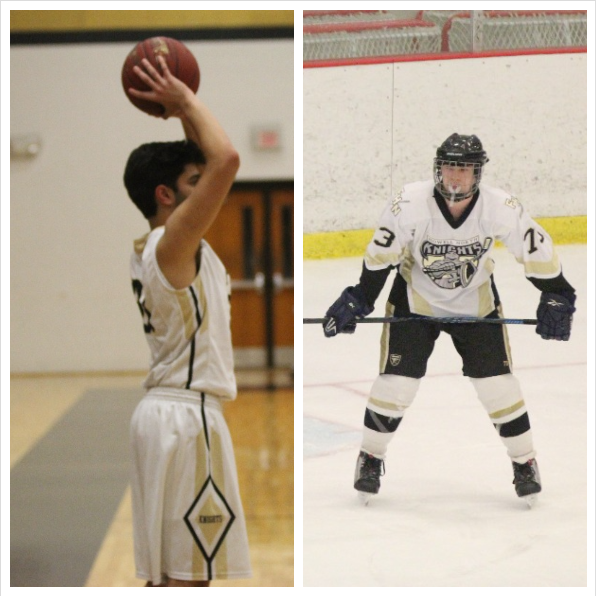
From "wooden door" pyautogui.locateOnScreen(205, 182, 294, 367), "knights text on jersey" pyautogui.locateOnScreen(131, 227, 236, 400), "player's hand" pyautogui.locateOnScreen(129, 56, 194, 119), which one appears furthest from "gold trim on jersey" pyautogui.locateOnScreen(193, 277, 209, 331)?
"wooden door" pyautogui.locateOnScreen(205, 182, 294, 367)

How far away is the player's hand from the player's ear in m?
0.14

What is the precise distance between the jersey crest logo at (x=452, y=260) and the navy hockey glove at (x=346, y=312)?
144mm

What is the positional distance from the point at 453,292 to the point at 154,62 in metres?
0.76

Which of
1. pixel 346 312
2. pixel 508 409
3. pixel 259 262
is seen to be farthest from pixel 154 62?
pixel 259 262

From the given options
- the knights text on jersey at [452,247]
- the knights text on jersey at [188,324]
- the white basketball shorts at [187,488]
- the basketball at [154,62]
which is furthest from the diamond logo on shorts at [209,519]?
the basketball at [154,62]

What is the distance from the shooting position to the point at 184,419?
1679 mm

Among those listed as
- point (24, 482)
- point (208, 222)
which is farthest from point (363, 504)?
point (24, 482)

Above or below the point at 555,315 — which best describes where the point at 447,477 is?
below

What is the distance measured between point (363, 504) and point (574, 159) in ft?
2.78

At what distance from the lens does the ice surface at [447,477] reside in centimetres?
179

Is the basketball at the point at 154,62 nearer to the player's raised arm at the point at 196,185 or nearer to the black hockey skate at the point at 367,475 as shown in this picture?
the player's raised arm at the point at 196,185

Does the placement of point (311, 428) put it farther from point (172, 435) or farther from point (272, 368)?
point (272, 368)

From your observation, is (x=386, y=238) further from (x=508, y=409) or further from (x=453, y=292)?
(x=508, y=409)

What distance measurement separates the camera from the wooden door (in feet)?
23.6
